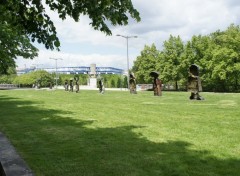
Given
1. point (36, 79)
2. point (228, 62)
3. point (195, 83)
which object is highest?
point (228, 62)

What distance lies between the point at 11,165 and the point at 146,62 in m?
73.8

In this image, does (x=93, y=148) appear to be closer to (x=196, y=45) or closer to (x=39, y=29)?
(x=39, y=29)

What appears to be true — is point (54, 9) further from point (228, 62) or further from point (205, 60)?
point (205, 60)

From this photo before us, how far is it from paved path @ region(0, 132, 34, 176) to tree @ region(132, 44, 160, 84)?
70401 millimetres

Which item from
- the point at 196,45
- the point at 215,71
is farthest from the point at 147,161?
the point at 196,45

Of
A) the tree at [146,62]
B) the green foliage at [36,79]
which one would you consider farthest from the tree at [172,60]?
the green foliage at [36,79]

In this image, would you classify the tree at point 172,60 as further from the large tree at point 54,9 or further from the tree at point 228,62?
the large tree at point 54,9

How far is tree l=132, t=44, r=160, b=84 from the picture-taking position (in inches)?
3115

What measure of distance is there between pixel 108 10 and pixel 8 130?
700cm

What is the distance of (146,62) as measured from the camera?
263ft

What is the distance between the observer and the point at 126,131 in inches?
456

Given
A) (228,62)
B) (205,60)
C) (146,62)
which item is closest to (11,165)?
(228,62)

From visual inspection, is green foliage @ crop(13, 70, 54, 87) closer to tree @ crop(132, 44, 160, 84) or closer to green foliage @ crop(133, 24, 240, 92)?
tree @ crop(132, 44, 160, 84)

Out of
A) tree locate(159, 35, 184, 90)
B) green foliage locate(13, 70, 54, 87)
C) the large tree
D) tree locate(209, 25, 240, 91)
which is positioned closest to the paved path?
the large tree
